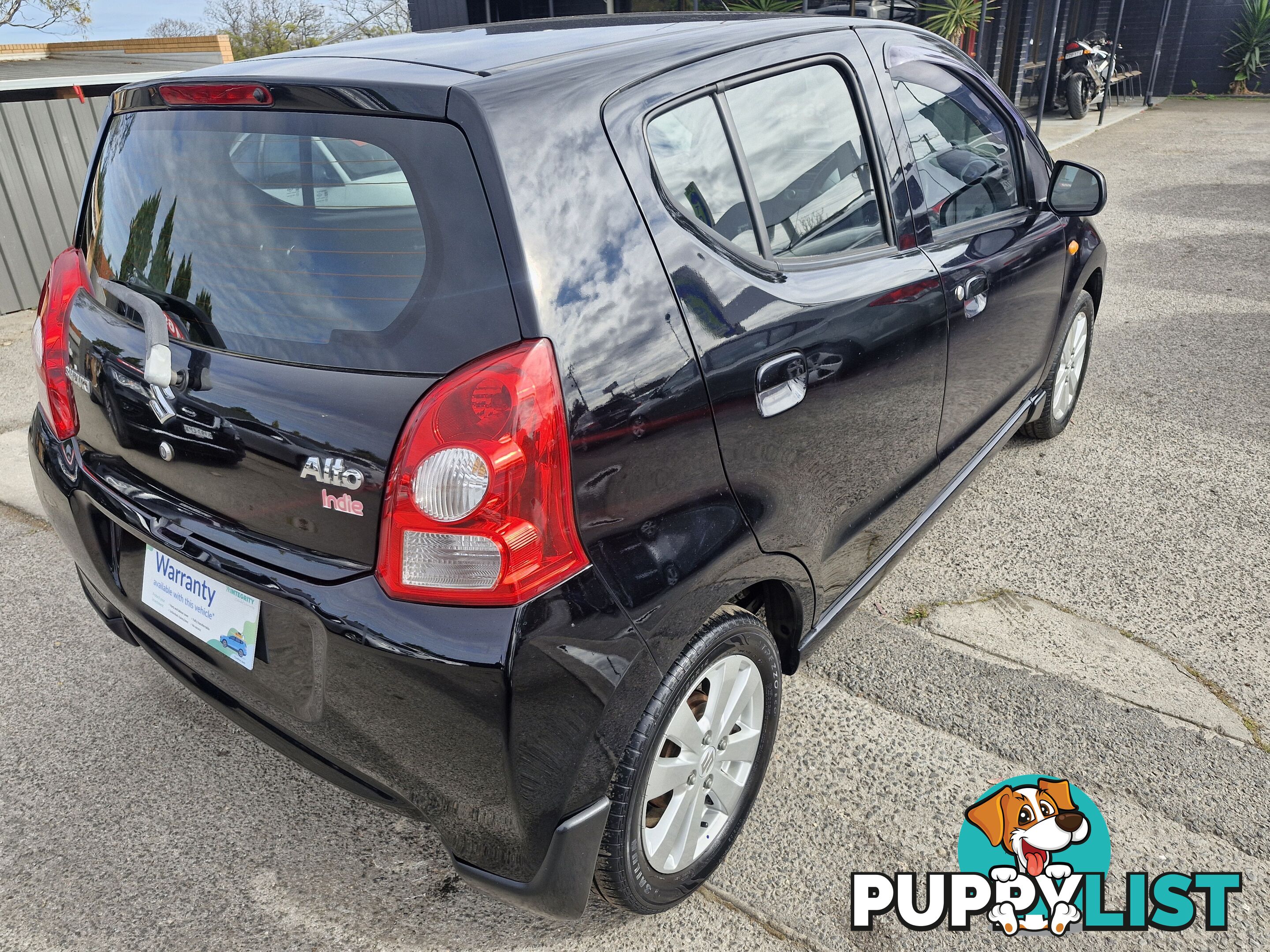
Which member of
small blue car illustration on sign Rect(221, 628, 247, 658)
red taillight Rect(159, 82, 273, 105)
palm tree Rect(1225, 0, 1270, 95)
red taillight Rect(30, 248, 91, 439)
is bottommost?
small blue car illustration on sign Rect(221, 628, 247, 658)

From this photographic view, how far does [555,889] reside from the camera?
5.25ft

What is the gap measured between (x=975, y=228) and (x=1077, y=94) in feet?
50.7

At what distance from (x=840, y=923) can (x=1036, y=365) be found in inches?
92.1

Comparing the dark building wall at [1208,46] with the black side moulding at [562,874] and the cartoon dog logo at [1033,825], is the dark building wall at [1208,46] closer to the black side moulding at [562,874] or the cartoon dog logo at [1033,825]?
the cartoon dog logo at [1033,825]

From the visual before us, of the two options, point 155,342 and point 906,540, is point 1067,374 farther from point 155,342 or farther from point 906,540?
point 155,342

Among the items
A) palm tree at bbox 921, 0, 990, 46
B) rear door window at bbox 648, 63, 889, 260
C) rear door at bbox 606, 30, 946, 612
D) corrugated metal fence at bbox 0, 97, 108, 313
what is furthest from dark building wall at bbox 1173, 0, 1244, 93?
rear door window at bbox 648, 63, 889, 260

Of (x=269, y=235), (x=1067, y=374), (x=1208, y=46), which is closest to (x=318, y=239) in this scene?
(x=269, y=235)

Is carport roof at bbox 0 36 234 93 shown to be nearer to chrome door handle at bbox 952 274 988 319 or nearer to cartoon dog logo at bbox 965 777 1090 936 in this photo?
chrome door handle at bbox 952 274 988 319

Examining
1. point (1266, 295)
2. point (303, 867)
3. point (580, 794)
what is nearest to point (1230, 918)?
point (580, 794)

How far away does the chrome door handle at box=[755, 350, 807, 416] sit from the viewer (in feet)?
5.98

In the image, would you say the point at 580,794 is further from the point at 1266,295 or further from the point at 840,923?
the point at 1266,295

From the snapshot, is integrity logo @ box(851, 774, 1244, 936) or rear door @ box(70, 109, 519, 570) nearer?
rear door @ box(70, 109, 519, 570)

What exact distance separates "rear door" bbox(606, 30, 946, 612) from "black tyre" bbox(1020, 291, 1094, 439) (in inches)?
61.4

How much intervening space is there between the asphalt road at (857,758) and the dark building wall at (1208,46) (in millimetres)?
20158
